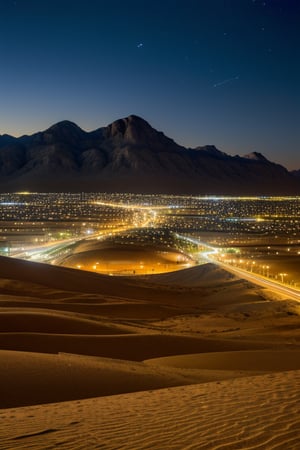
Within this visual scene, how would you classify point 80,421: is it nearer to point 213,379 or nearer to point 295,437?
point 295,437


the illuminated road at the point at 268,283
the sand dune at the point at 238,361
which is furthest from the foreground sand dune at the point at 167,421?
the illuminated road at the point at 268,283

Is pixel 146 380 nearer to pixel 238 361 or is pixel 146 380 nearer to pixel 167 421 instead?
pixel 167 421

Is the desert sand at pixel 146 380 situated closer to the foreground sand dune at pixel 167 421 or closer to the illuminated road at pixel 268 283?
the foreground sand dune at pixel 167 421

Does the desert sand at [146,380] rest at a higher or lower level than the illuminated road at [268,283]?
higher

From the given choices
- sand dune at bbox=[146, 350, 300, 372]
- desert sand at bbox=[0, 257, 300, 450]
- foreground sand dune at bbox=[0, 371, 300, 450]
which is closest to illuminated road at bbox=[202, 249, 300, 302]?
desert sand at bbox=[0, 257, 300, 450]

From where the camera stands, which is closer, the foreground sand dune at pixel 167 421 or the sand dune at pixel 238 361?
the foreground sand dune at pixel 167 421

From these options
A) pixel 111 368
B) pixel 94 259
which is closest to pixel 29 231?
pixel 94 259
